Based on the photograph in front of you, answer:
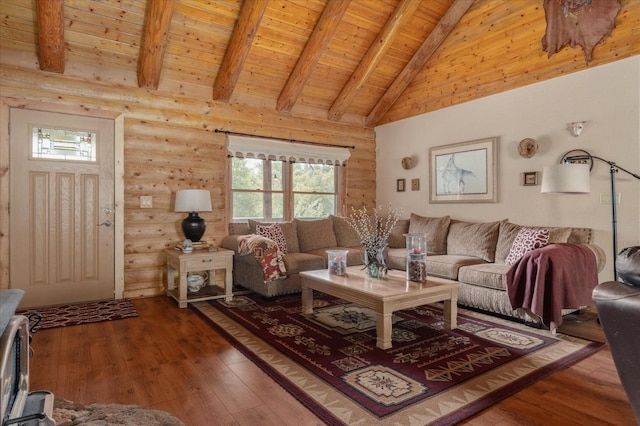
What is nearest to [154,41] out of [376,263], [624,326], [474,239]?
[376,263]

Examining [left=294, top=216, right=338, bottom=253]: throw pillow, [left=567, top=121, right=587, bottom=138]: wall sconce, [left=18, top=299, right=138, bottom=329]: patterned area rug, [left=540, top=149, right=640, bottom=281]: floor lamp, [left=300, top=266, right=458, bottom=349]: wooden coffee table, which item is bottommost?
[left=18, top=299, right=138, bottom=329]: patterned area rug

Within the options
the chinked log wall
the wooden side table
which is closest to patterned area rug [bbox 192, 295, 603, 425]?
the wooden side table

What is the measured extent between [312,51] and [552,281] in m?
3.45

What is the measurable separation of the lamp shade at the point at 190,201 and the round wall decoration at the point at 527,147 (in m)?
3.58

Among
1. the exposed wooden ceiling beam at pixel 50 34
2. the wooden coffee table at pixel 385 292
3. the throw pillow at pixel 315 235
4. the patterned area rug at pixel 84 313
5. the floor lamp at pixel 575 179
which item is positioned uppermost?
the exposed wooden ceiling beam at pixel 50 34

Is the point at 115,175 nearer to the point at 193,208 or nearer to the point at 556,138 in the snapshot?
the point at 193,208

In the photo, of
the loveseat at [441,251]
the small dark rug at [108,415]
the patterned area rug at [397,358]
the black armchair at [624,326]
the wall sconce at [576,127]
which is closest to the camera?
the black armchair at [624,326]

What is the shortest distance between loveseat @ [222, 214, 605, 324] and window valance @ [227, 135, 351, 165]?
92 cm

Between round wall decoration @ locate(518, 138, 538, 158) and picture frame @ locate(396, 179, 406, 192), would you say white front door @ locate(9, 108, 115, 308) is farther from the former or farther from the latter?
round wall decoration @ locate(518, 138, 538, 158)

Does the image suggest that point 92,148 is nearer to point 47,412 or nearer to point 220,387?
A: point 220,387

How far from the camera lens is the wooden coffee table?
264cm

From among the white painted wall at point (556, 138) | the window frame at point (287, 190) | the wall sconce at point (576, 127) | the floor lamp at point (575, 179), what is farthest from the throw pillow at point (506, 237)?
the window frame at point (287, 190)

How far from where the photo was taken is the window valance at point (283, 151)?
192 inches

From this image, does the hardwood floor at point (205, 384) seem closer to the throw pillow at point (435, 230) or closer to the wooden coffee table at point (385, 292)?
the wooden coffee table at point (385, 292)
